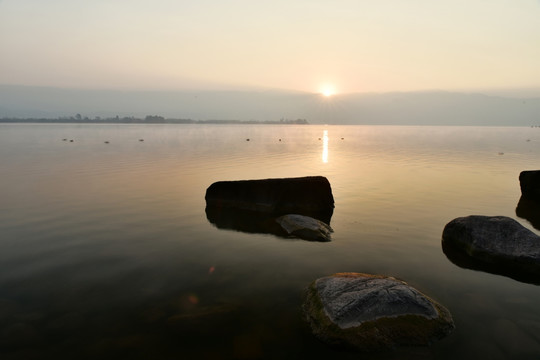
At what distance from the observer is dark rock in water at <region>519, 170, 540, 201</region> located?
730 inches

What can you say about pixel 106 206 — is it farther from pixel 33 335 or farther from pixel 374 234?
pixel 374 234

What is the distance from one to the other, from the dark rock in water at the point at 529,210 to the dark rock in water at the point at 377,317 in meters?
11.4

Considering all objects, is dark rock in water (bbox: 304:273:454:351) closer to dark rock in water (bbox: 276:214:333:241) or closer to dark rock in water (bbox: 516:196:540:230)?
dark rock in water (bbox: 276:214:333:241)

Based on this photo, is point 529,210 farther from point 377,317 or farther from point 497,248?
point 377,317

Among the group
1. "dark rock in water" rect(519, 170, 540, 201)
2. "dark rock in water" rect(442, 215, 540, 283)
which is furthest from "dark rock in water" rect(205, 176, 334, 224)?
"dark rock in water" rect(519, 170, 540, 201)

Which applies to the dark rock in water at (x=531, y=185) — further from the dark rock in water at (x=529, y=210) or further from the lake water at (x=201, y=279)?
the lake water at (x=201, y=279)

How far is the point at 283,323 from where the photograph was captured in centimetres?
678

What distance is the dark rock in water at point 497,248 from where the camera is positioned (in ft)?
29.7

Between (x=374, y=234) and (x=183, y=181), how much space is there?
1595 cm

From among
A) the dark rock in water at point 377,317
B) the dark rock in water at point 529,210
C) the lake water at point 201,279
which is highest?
the dark rock in water at point 377,317

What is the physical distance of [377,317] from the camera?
6059 mm

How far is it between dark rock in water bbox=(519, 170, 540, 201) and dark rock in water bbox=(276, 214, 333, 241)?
13936mm

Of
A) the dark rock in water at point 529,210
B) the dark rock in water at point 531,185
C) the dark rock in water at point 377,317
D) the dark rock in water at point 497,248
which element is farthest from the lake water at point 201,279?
the dark rock in water at point 531,185

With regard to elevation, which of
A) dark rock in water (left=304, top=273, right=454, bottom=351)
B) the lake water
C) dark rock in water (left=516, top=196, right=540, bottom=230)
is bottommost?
dark rock in water (left=516, top=196, right=540, bottom=230)
